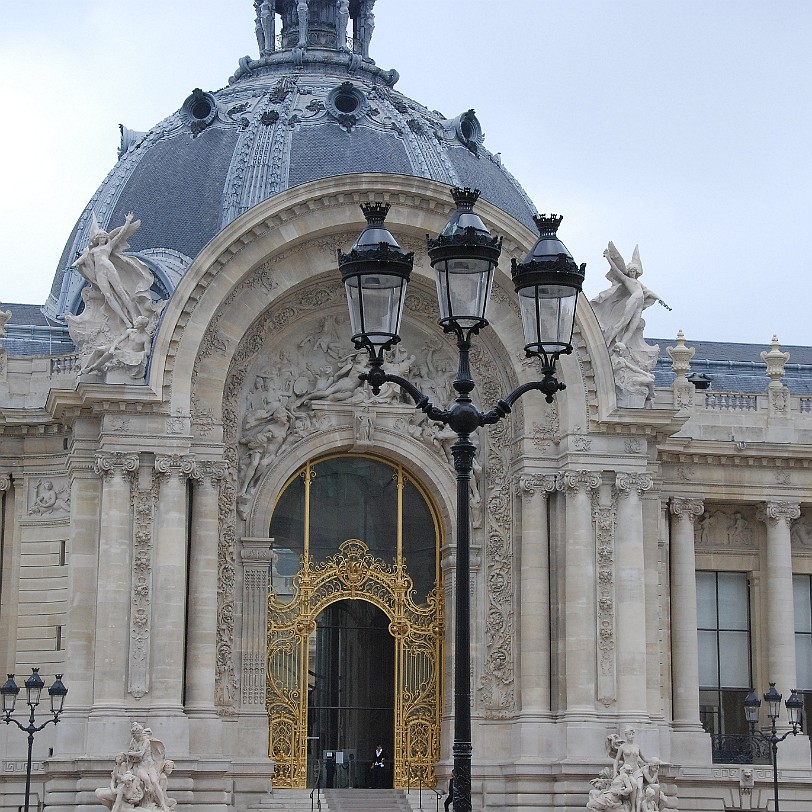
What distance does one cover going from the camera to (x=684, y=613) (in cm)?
3444

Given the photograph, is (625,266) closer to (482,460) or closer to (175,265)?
(482,460)

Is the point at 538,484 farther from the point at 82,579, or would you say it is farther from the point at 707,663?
the point at 82,579

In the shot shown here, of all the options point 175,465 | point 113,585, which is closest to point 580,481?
point 175,465

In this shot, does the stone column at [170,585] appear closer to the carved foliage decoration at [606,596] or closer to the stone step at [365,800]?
the stone step at [365,800]

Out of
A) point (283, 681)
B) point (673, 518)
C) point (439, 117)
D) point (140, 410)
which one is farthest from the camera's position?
point (439, 117)

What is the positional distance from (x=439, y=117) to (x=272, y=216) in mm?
7714

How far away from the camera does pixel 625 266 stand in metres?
32.0

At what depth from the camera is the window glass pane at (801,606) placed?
36.1m

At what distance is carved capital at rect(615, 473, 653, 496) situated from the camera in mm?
31141

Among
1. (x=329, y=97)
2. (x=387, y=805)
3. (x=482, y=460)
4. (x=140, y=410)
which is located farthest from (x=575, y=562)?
(x=329, y=97)

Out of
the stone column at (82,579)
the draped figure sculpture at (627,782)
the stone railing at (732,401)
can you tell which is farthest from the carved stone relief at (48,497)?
the stone railing at (732,401)

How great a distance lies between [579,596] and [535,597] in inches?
33.4

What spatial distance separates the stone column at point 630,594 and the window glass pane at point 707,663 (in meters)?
4.64

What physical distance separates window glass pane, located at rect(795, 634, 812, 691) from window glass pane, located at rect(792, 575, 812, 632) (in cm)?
18
